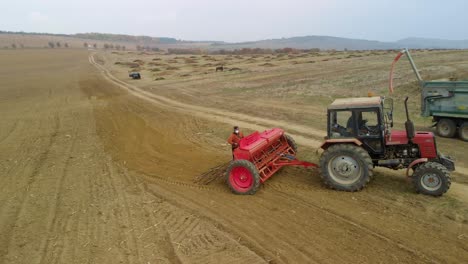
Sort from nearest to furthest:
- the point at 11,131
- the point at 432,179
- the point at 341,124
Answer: the point at 432,179 → the point at 341,124 → the point at 11,131

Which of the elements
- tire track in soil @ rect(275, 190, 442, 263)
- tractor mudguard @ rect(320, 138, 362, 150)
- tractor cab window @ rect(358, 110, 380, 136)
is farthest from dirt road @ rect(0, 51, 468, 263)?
tractor cab window @ rect(358, 110, 380, 136)

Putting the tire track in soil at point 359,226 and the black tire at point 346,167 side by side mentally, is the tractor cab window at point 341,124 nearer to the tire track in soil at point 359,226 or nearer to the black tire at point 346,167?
the black tire at point 346,167

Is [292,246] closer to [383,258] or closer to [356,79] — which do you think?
[383,258]

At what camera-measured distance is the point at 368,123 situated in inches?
344

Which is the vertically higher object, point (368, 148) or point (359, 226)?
point (368, 148)

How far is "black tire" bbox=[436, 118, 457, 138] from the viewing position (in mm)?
13438

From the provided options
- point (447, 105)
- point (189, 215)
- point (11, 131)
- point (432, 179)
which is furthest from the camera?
point (11, 131)

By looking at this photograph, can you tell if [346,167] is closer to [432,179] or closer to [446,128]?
[432,179]

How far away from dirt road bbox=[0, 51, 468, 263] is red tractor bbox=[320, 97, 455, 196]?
366 mm

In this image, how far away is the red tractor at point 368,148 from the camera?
8.34 meters

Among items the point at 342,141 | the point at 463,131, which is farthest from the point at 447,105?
the point at 342,141

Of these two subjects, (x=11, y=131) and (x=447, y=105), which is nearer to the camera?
(x=447, y=105)

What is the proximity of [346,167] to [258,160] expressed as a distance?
2.21m

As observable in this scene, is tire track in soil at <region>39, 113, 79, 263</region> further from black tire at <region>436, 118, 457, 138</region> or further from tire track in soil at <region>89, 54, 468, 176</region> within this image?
black tire at <region>436, 118, 457, 138</region>
